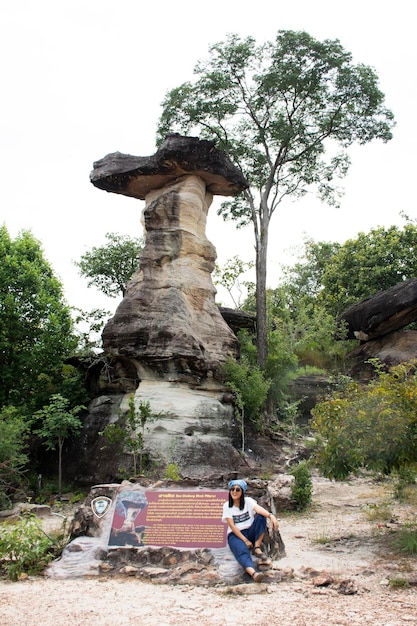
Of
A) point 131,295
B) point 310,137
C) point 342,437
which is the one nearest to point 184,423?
point 131,295

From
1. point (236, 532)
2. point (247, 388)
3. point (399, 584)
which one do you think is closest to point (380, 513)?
point (399, 584)

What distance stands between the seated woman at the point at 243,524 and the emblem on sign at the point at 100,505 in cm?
168

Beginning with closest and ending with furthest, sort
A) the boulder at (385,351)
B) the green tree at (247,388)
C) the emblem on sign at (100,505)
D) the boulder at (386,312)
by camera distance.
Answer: the emblem on sign at (100,505) < the green tree at (247,388) < the boulder at (385,351) < the boulder at (386,312)

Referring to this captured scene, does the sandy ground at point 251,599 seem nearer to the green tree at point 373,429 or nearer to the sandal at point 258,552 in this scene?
the sandal at point 258,552

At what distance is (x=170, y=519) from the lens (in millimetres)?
7098

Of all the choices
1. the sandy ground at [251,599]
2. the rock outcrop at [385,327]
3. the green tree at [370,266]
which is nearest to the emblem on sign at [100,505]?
the sandy ground at [251,599]

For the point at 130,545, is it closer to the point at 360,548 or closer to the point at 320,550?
the point at 320,550

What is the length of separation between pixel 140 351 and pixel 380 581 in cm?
1036

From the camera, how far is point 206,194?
1962 cm

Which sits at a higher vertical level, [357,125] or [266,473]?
[357,125]

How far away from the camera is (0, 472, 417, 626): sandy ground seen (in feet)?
16.5

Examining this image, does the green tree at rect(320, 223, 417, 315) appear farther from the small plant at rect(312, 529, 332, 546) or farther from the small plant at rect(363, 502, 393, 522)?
the small plant at rect(312, 529, 332, 546)

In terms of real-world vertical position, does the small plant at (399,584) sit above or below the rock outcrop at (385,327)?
below

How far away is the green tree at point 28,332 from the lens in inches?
675
